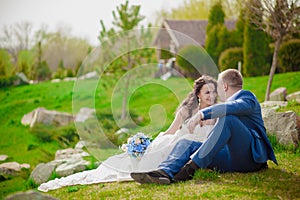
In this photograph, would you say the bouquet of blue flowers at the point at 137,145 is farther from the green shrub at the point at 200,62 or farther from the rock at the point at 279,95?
the rock at the point at 279,95

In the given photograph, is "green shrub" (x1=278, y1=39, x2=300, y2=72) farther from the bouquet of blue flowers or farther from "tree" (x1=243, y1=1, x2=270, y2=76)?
the bouquet of blue flowers

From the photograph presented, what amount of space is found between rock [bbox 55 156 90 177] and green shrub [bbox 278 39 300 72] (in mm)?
8349

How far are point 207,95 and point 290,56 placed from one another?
31.8 ft

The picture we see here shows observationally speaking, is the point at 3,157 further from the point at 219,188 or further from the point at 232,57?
the point at 232,57

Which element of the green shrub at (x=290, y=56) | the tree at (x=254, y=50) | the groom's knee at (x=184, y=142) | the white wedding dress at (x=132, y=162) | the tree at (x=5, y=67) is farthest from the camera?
the tree at (x=5, y=67)

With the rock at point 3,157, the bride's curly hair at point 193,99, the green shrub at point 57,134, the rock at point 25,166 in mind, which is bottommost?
the rock at point 3,157

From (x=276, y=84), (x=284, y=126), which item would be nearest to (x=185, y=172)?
(x=284, y=126)

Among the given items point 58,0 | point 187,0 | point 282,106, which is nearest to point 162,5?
point 187,0

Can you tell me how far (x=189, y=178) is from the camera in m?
4.72

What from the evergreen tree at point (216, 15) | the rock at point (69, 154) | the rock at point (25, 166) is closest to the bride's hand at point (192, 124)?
the rock at point (69, 154)

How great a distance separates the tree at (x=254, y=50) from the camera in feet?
47.5

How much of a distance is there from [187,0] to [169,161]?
1103 inches

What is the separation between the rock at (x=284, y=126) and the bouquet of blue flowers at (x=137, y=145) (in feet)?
6.32

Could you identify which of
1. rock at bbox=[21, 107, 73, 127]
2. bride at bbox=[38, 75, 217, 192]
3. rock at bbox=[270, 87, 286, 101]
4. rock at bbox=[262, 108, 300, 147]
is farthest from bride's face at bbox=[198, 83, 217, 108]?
rock at bbox=[21, 107, 73, 127]
